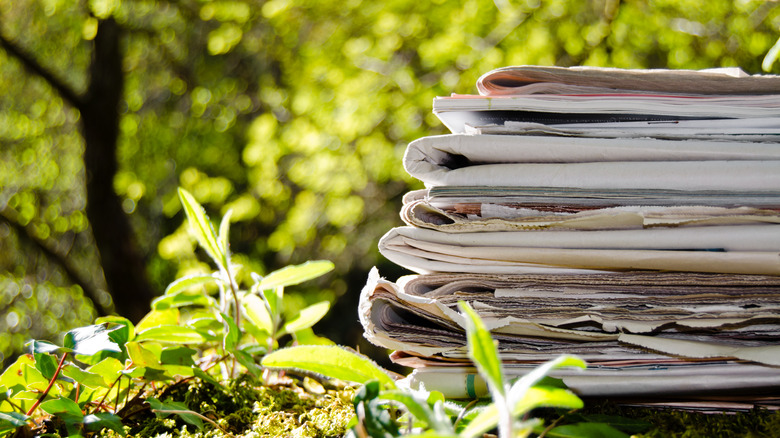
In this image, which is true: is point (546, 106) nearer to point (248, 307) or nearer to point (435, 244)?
point (435, 244)

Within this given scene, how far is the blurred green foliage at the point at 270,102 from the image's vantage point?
2.72 m

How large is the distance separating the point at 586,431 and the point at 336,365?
197mm

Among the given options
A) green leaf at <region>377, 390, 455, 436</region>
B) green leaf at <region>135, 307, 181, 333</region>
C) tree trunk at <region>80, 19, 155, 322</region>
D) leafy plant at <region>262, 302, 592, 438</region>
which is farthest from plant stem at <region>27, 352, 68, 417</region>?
tree trunk at <region>80, 19, 155, 322</region>

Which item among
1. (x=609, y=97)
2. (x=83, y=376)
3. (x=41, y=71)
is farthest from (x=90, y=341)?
(x=41, y=71)

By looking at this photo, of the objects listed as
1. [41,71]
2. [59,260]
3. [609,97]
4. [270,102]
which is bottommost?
[59,260]

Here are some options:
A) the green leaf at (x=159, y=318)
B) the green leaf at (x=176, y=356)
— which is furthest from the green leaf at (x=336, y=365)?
the green leaf at (x=159, y=318)

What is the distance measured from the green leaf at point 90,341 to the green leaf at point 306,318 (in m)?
0.24

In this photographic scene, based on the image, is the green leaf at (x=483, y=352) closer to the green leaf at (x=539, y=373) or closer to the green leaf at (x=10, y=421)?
the green leaf at (x=539, y=373)

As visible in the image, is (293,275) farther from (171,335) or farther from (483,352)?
(483,352)

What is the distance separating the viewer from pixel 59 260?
3.72 m

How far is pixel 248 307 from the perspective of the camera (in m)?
0.78

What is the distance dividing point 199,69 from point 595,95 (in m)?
4.51

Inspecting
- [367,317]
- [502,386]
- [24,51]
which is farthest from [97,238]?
[502,386]

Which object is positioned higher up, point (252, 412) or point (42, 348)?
point (42, 348)
